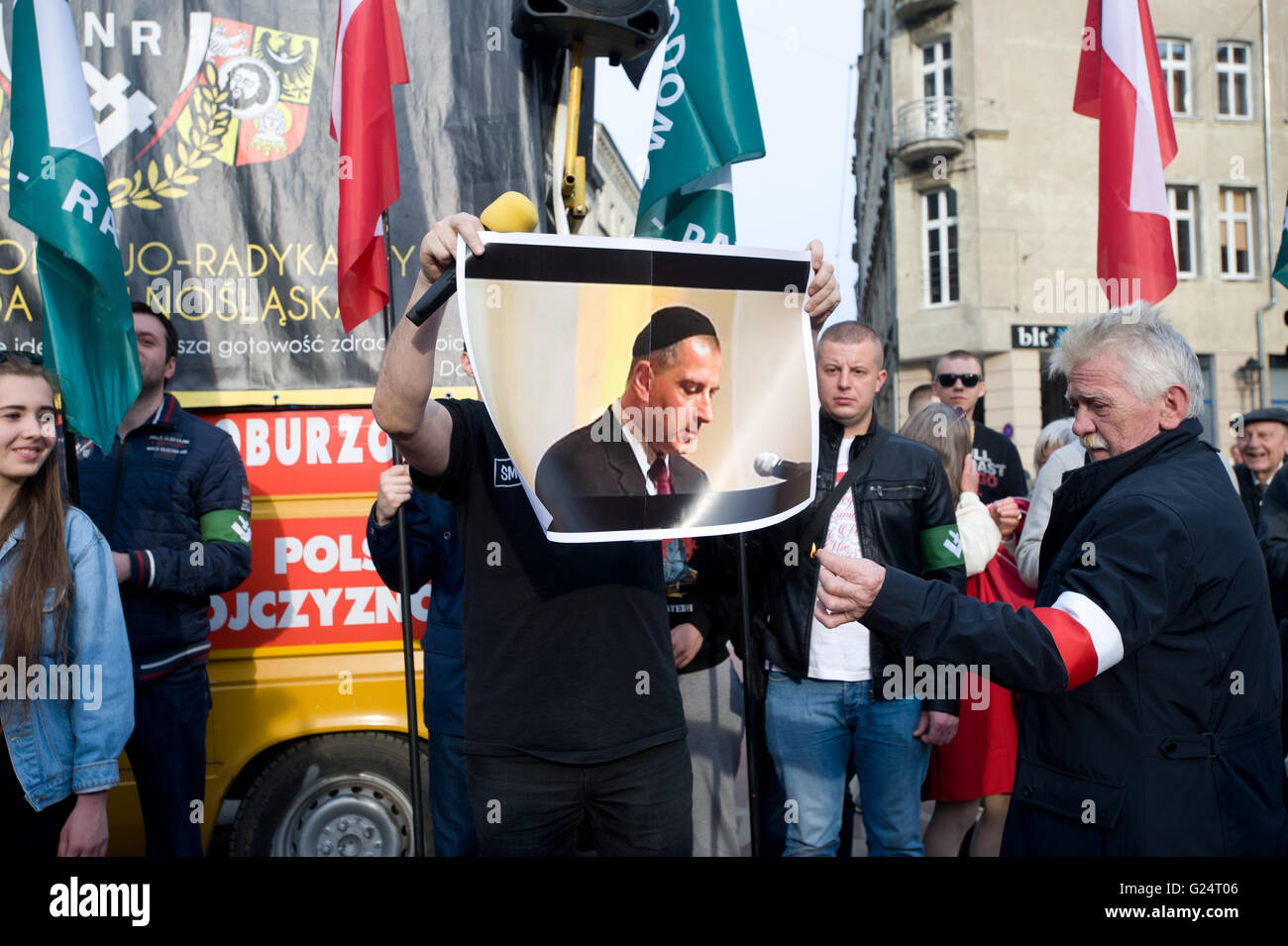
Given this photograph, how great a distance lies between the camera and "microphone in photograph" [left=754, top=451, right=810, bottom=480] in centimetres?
244

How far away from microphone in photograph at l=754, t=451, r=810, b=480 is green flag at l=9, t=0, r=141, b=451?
228 centimetres

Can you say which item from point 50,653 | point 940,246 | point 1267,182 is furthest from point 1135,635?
point 1267,182

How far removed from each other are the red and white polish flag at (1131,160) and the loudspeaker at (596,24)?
200 centimetres

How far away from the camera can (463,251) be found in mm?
2205

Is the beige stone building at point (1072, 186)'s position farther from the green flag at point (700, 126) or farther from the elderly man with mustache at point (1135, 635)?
the elderly man with mustache at point (1135, 635)

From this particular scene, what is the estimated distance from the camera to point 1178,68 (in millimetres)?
21156

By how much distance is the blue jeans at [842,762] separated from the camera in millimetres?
3270

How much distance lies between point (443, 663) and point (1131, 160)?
11.8 ft

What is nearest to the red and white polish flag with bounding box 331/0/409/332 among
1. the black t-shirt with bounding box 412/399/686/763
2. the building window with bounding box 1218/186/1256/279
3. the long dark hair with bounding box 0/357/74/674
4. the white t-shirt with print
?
the long dark hair with bounding box 0/357/74/674

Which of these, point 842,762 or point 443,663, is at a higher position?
point 443,663

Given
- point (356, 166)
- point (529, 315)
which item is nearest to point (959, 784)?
point (529, 315)

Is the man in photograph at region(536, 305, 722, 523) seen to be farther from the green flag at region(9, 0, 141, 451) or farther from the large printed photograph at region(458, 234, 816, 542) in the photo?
the green flag at region(9, 0, 141, 451)

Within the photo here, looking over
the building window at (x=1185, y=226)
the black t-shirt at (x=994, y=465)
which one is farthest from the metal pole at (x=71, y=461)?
the building window at (x=1185, y=226)

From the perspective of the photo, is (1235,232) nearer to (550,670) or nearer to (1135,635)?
(1135,635)
